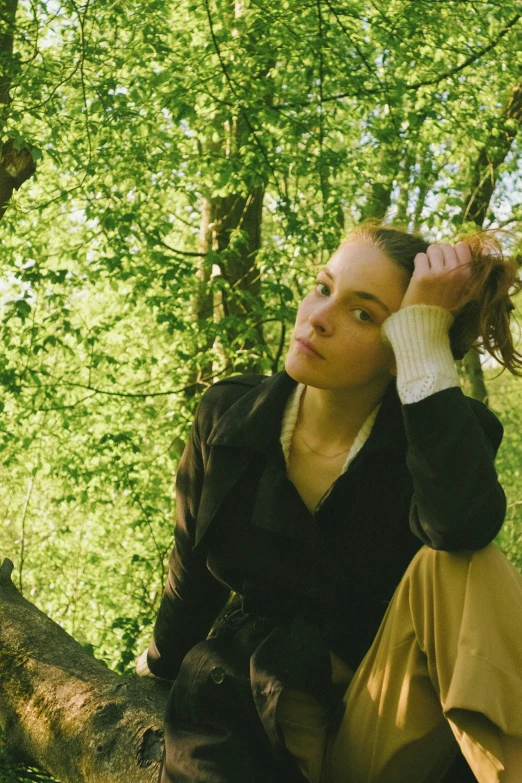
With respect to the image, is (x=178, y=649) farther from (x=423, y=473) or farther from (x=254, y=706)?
(x=423, y=473)

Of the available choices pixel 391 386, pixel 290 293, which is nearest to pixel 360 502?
pixel 391 386

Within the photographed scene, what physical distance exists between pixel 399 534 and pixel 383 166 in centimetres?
585

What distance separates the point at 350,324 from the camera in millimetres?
2447

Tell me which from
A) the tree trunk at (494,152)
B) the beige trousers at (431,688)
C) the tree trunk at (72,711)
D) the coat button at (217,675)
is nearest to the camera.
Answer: the beige trousers at (431,688)

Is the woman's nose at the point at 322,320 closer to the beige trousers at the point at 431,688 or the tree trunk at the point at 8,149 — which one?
the beige trousers at the point at 431,688

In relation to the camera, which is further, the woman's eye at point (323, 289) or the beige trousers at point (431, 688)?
the woman's eye at point (323, 289)

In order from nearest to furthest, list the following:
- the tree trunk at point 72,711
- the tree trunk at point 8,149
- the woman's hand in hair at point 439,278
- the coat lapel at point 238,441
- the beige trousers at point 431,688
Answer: the beige trousers at point 431,688
the woman's hand in hair at point 439,278
the coat lapel at point 238,441
the tree trunk at point 72,711
the tree trunk at point 8,149

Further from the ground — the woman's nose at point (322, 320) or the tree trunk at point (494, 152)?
the tree trunk at point (494, 152)

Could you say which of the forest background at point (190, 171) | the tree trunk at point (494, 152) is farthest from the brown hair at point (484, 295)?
the tree trunk at point (494, 152)

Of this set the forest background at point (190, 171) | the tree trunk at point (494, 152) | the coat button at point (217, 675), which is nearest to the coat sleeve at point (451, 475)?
the coat button at point (217, 675)

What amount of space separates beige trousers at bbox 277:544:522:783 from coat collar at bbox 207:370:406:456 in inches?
16.6

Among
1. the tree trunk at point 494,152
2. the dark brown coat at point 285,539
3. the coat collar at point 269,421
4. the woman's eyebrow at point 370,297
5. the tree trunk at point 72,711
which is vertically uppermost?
the tree trunk at point 494,152

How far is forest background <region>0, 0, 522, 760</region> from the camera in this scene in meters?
6.48

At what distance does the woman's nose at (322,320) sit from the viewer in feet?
8.00
